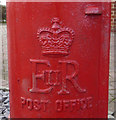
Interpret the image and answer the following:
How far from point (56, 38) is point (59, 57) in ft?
0.37

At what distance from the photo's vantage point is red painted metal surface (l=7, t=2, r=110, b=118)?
4.21 feet

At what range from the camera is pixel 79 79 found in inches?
53.4

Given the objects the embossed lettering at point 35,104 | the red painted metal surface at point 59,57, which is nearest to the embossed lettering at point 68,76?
the red painted metal surface at point 59,57

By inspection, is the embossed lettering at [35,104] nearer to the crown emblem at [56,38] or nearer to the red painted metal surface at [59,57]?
the red painted metal surface at [59,57]

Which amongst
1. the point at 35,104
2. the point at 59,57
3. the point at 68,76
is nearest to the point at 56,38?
the point at 59,57

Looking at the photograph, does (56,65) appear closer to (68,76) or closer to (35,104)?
(68,76)

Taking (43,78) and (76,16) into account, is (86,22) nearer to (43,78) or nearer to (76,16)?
(76,16)

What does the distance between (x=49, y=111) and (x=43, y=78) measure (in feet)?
0.70

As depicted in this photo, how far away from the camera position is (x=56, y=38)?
1.29 meters

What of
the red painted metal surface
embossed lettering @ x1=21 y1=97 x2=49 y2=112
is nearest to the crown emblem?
the red painted metal surface

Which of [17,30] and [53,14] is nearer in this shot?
[53,14]

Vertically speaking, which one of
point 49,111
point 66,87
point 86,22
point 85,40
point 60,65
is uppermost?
point 86,22

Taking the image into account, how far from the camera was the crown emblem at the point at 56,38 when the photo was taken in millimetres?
1277

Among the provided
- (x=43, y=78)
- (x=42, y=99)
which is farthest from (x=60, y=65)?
(x=42, y=99)
